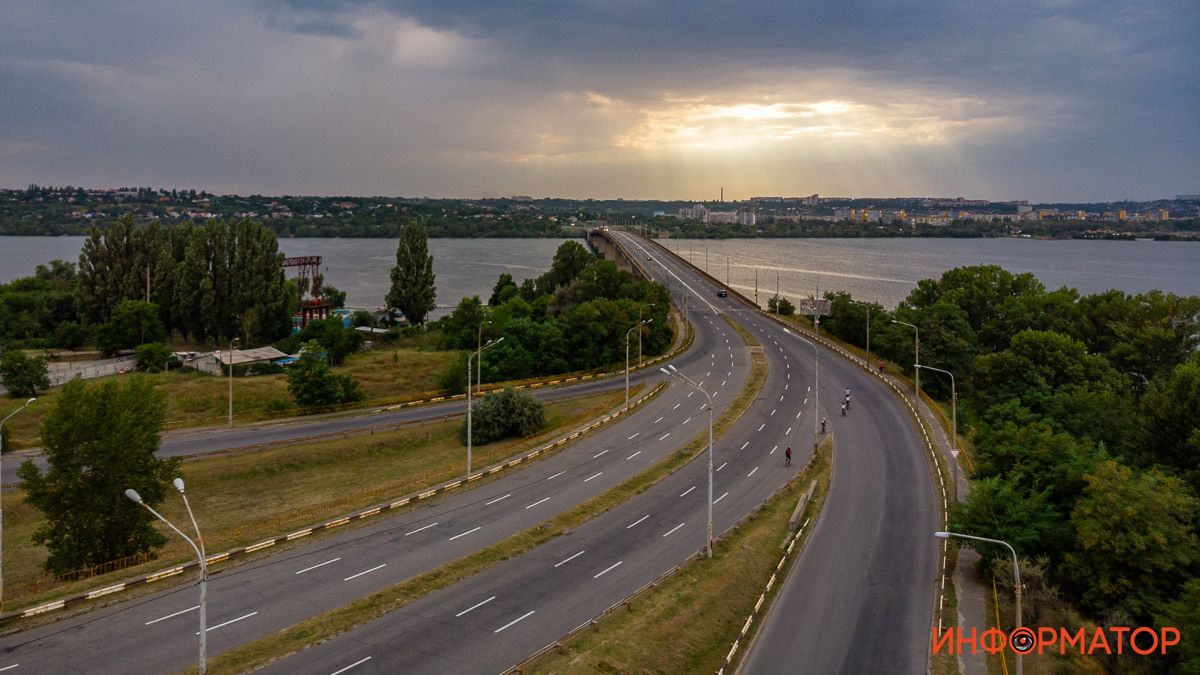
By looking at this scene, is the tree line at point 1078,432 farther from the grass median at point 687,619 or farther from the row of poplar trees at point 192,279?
the row of poplar trees at point 192,279

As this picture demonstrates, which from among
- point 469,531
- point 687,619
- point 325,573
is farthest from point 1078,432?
point 325,573

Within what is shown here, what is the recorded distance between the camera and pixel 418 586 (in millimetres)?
25172

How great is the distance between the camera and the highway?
2119 cm

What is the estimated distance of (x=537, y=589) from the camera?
25609mm

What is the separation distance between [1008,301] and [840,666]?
198 feet

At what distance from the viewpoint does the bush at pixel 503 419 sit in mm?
49312

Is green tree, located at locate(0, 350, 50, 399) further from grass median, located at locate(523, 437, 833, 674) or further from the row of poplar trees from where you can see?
grass median, located at locate(523, 437, 833, 674)

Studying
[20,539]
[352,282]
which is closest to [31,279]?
[352,282]

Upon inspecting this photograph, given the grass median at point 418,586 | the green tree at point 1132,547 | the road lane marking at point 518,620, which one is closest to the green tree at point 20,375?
the grass median at point 418,586

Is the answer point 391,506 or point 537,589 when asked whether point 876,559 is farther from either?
point 391,506

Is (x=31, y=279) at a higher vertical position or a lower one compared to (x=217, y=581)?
higher

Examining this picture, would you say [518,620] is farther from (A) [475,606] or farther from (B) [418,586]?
(B) [418,586]

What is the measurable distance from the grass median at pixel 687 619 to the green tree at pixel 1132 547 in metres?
→ 10.2

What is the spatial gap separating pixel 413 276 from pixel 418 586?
75.6 metres
